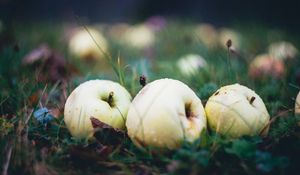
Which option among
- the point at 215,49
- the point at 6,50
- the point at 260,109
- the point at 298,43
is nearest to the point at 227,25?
the point at 298,43

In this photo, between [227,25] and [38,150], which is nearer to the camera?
[38,150]

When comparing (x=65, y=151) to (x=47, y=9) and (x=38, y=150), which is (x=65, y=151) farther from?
(x=47, y=9)

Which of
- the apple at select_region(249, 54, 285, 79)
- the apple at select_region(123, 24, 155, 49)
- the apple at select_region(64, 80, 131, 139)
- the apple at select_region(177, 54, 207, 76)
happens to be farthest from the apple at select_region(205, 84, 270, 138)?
the apple at select_region(123, 24, 155, 49)

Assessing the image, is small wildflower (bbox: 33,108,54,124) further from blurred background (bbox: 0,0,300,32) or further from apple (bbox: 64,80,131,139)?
blurred background (bbox: 0,0,300,32)

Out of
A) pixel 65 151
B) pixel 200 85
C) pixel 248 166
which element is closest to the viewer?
pixel 248 166

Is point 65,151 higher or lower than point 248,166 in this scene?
higher

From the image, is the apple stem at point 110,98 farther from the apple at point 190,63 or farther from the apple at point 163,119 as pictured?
the apple at point 190,63

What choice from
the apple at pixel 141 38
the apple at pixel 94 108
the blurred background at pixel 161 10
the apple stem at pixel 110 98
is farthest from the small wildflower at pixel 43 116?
the blurred background at pixel 161 10
